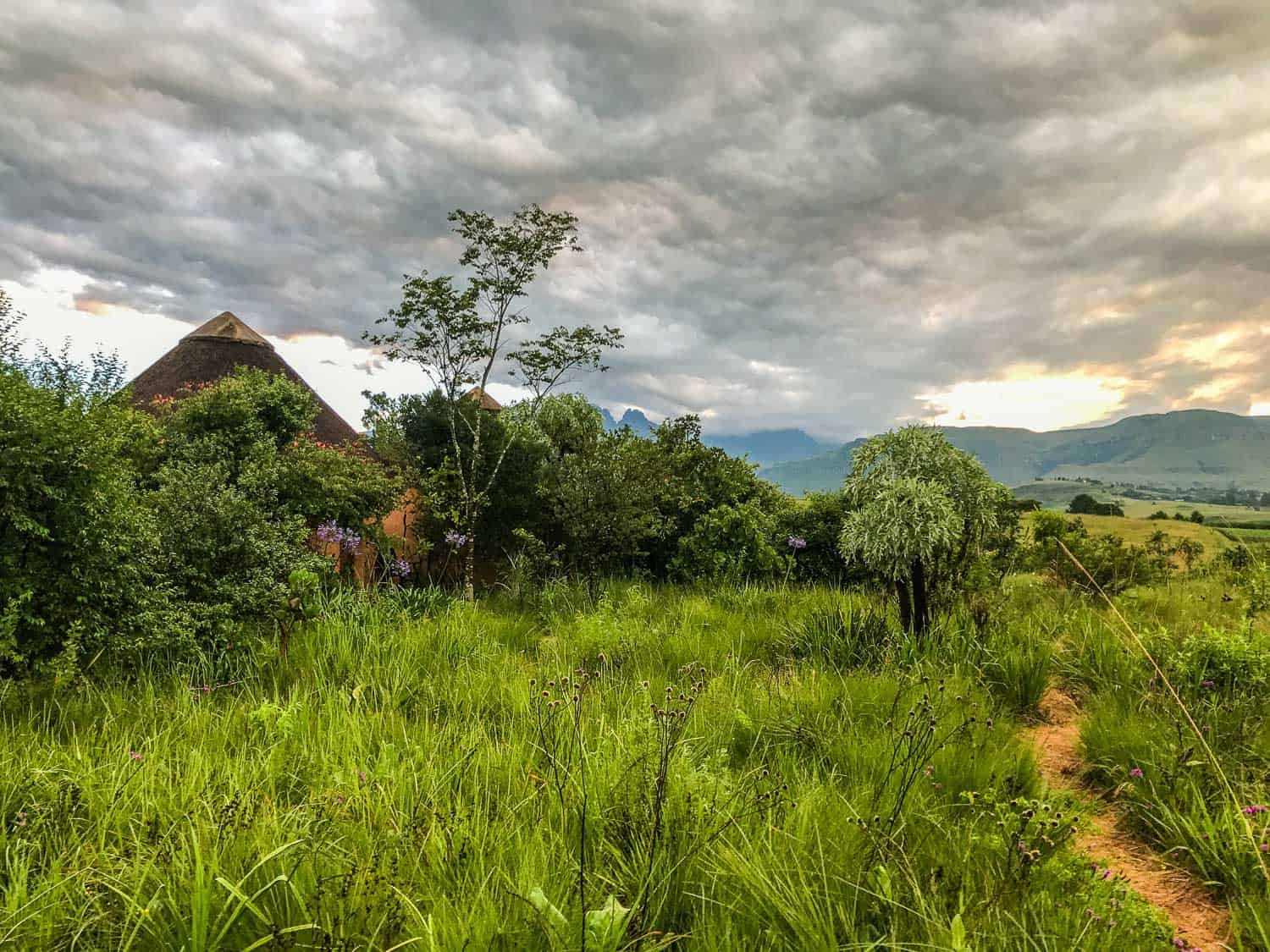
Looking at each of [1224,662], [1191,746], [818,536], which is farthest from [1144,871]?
[818,536]

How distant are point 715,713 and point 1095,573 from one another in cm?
896

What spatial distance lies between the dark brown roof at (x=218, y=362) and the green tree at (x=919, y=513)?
13.8 m

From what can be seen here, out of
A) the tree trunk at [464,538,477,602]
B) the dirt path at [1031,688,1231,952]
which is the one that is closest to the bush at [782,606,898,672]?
the dirt path at [1031,688,1231,952]

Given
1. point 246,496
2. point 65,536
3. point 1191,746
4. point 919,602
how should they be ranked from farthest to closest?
1. point 246,496
2. point 919,602
3. point 65,536
4. point 1191,746

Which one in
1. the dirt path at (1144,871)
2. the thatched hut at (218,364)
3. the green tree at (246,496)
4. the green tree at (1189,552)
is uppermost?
the thatched hut at (218,364)

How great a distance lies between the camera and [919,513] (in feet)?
18.4

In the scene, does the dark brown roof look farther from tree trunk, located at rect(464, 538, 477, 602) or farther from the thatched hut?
tree trunk, located at rect(464, 538, 477, 602)

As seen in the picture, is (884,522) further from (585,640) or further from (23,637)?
(23,637)

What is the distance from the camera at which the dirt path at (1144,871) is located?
2.50m

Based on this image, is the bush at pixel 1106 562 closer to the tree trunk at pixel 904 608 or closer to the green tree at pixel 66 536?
the tree trunk at pixel 904 608

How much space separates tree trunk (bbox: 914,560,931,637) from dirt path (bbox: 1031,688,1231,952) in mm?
1767

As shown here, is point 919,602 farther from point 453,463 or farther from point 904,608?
point 453,463

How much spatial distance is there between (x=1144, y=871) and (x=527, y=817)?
285 centimetres

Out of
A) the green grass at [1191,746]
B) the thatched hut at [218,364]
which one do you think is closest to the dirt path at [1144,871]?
the green grass at [1191,746]
